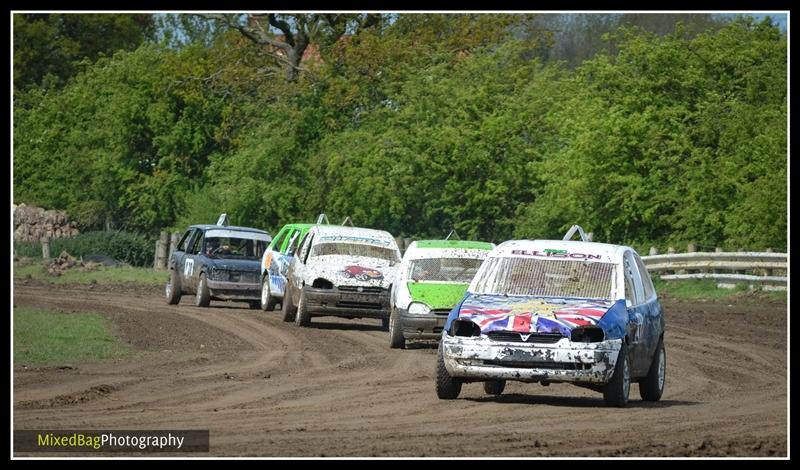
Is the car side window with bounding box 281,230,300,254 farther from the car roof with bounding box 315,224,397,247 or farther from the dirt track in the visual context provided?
the dirt track

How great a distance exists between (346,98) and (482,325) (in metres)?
38.1

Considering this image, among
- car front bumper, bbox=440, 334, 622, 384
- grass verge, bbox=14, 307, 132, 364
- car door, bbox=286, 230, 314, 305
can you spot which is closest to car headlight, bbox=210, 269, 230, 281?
car door, bbox=286, 230, 314, 305

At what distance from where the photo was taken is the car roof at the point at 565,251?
16.9 m

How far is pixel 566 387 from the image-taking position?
1819 cm

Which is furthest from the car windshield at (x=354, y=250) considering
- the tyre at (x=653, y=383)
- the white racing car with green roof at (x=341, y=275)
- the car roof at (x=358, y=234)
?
the tyre at (x=653, y=383)

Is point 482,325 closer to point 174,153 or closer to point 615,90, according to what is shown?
point 615,90

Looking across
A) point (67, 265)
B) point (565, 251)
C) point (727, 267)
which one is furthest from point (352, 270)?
point (67, 265)

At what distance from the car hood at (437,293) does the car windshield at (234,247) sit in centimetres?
1013

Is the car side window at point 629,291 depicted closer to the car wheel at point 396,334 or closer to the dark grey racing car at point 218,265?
the car wheel at point 396,334

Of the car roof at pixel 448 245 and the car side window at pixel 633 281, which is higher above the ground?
the car roof at pixel 448 245

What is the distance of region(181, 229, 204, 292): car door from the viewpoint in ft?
108

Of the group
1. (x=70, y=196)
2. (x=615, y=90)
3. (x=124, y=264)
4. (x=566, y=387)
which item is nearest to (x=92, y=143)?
(x=70, y=196)

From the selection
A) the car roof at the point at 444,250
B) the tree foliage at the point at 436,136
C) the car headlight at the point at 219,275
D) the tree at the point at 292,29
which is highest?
the tree at the point at 292,29

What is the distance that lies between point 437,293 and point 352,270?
3984 mm
